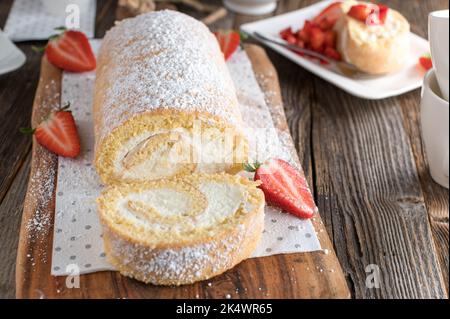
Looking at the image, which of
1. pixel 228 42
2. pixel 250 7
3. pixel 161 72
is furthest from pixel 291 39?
pixel 161 72

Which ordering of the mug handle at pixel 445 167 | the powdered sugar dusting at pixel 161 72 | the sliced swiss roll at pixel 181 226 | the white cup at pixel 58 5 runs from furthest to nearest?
the white cup at pixel 58 5 < the mug handle at pixel 445 167 < the powdered sugar dusting at pixel 161 72 < the sliced swiss roll at pixel 181 226

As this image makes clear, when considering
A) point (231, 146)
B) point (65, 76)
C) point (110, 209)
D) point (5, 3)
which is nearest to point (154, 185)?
point (110, 209)

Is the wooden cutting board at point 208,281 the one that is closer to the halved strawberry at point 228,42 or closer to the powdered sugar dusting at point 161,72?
the powdered sugar dusting at point 161,72

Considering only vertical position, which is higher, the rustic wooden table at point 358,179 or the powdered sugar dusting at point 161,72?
the powdered sugar dusting at point 161,72

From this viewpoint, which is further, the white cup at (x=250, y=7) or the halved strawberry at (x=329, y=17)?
the white cup at (x=250, y=7)

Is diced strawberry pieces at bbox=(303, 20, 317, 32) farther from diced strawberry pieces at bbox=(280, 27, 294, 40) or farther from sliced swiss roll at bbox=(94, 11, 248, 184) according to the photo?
sliced swiss roll at bbox=(94, 11, 248, 184)

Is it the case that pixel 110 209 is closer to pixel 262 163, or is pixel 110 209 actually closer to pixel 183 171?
pixel 183 171

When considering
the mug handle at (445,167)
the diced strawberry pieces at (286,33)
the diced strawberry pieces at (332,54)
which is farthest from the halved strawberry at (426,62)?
the mug handle at (445,167)
